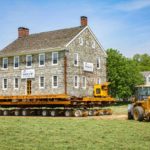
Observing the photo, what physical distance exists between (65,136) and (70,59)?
29.8 metres

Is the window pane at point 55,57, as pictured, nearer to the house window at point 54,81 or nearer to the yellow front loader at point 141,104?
the house window at point 54,81

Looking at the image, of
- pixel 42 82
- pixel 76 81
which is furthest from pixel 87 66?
pixel 42 82

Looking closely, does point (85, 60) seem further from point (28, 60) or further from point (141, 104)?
point (141, 104)

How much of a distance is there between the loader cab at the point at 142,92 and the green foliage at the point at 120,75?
46376 millimetres

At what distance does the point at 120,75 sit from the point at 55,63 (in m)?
30.6

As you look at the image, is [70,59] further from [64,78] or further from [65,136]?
[65,136]

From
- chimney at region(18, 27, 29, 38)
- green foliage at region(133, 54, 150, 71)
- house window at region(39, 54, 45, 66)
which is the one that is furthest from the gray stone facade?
green foliage at region(133, 54, 150, 71)

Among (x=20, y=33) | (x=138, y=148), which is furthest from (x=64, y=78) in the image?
(x=138, y=148)

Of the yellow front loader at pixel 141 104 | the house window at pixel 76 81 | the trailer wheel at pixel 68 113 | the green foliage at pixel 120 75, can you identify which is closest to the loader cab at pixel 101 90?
the house window at pixel 76 81

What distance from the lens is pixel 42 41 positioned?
162 ft

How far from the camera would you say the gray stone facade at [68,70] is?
45219 millimetres

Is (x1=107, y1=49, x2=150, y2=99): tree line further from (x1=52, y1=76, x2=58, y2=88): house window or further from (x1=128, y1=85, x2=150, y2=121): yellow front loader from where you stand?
(x1=128, y1=85, x2=150, y2=121): yellow front loader

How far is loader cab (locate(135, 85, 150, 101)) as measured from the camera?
25394 millimetres

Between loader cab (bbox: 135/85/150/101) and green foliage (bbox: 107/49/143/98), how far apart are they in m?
46.4
